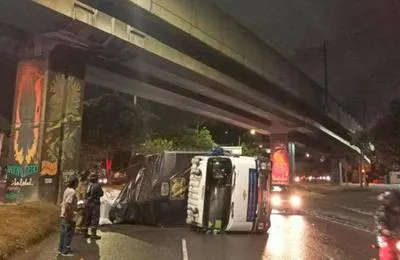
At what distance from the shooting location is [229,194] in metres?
14.7

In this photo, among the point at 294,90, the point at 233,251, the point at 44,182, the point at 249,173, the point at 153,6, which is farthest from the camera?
the point at 294,90

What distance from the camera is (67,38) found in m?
17.6

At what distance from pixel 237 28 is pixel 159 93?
7.14 m

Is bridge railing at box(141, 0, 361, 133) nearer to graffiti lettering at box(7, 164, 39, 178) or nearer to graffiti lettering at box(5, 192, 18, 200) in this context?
graffiti lettering at box(7, 164, 39, 178)

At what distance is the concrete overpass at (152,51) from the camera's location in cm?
1645

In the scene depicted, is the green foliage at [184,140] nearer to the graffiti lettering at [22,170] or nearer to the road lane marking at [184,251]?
the graffiti lettering at [22,170]

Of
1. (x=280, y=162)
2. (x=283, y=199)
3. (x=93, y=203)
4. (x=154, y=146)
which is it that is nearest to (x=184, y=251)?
(x=93, y=203)

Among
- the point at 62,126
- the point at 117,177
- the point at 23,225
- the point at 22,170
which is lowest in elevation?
the point at 23,225

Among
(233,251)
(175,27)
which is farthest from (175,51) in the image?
(233,251)

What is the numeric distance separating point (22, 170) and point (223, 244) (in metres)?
8.77

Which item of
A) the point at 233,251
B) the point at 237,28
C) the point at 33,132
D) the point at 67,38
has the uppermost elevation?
the point at 237,28

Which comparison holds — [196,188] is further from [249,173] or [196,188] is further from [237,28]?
[237,28]

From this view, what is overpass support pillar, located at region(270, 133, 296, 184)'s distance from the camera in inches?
1964

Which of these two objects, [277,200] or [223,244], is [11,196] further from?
[277,200]
